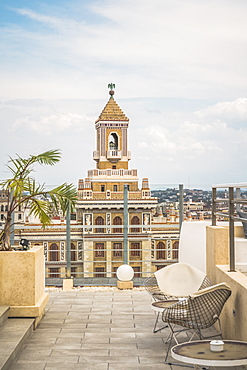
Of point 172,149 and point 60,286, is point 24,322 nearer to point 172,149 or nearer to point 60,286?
point 60,286

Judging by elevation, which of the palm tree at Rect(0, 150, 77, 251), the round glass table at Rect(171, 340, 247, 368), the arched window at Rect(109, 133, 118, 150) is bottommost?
the round glass table at Rect(171, 340, 247, 368)

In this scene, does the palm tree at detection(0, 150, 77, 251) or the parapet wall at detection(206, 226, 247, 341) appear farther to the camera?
the palm tree at detection(0, 150, 77, 251)

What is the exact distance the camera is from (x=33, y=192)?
21.5 ft

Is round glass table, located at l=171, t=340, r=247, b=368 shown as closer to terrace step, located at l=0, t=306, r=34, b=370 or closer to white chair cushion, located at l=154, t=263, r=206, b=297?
terrace step, located at l=0, t=306, r=34, b=370

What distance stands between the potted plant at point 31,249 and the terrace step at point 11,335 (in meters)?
0.18

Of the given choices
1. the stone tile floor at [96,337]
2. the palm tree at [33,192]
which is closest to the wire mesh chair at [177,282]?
the stone tile floor at [96,337]

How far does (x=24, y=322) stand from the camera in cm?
577

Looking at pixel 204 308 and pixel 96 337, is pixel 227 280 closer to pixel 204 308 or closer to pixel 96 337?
pixel 204 308

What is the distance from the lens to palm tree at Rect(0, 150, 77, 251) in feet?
20.9

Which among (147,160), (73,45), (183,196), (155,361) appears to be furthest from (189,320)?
(147,160)

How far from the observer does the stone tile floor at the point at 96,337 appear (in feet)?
15.6

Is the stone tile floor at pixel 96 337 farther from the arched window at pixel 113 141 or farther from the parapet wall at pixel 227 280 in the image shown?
the arched window at pixel 113 141

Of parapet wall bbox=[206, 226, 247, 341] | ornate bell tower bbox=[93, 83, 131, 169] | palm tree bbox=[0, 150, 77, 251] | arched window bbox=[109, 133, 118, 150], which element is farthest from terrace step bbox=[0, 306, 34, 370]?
arched window bbox=[109, 133, 118, 150]

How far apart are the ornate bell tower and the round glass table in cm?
3433
